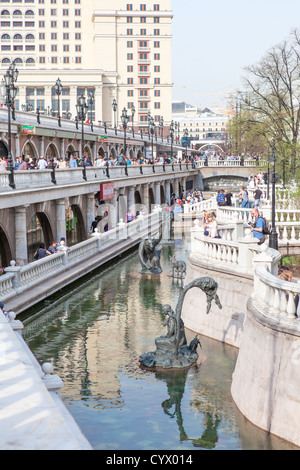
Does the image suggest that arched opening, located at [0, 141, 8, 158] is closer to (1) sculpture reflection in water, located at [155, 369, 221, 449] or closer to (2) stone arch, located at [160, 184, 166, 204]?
(2) stone arch, located at [160, 184, 166, 204]

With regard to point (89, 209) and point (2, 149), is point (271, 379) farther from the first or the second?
point (2, 149)

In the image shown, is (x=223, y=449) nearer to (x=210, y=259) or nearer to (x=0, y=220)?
(x=210, y=259)

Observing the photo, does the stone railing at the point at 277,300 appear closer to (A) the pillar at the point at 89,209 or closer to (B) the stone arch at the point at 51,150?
(A) the pillar at the point at 89,209

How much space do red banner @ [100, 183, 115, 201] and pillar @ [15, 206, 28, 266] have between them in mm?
12618

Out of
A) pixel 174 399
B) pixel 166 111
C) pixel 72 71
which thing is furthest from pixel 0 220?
pixel 166 111

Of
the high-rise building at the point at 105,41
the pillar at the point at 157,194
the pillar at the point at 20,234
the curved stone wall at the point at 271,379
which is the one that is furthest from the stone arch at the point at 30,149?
the high-rise building at the point at 105,41

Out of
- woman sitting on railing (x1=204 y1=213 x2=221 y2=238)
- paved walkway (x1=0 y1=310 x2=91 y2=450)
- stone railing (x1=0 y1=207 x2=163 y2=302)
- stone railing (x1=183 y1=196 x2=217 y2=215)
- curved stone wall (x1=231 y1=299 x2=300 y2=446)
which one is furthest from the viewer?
stone railing (x1=183 y1=196 x2=217 y2=215)

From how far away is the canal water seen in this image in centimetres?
1326

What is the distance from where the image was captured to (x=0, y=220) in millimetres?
28344

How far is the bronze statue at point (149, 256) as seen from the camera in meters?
31.6

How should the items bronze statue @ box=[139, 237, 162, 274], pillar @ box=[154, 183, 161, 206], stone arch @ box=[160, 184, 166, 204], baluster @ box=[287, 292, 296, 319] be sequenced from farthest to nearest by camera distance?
1. stone arch @ box=[160, 184, 166, 204]
2. pillar @ box=[154, 183, 161, 206]
3. bronze statue @ box=[139, 237, 162, 274]
4. baluster @ box=[287, 292, 296, 319]

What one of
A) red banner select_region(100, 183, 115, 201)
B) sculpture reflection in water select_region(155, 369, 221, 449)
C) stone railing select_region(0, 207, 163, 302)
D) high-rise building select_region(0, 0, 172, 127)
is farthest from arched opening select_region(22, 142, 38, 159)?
high-rise building select_region(0, 0, 172, 127)

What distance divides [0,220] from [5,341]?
1703 centimetres

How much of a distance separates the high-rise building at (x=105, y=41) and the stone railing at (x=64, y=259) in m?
87.7
